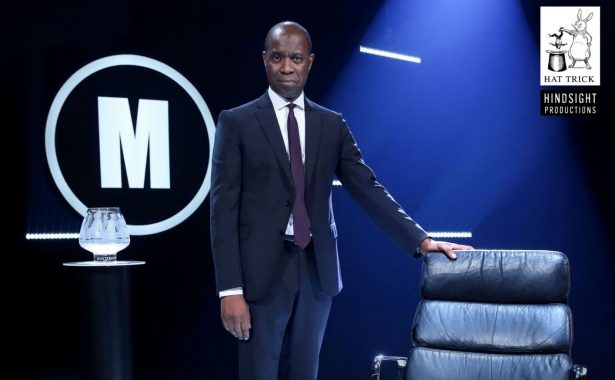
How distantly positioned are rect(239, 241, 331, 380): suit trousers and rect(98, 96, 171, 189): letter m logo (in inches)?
53.3

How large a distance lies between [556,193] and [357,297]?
130cm

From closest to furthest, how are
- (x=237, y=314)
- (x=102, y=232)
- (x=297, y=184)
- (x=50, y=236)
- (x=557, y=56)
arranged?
(x=237, y=314) → (x=297, y=184) → (x=102, y=232) → (x=50, y=236) → (x=557, y=56)

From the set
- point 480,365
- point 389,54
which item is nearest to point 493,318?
point 480,365

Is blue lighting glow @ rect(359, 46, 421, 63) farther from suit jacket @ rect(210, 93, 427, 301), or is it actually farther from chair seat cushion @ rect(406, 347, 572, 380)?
chair seat cushion @ rect(406, 347, 572, 380)

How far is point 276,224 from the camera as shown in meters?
2.42

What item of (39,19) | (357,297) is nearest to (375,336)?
(357,297)

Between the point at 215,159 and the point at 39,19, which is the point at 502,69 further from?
the point at 39,19

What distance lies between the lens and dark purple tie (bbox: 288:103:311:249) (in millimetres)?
2441

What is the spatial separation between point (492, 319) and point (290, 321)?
2.50ft

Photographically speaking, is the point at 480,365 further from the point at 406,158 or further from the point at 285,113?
the point at 406,158

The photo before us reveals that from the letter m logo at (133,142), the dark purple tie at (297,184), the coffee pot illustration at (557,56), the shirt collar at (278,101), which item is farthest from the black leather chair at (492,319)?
the coffee pot illustration at (557,56)

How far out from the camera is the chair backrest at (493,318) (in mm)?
2529

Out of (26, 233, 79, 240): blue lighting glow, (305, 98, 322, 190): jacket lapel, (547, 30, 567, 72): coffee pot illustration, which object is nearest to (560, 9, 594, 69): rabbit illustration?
(547, 30, 567, 72): coffee pot illustration

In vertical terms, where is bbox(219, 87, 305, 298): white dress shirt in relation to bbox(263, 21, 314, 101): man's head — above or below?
below
